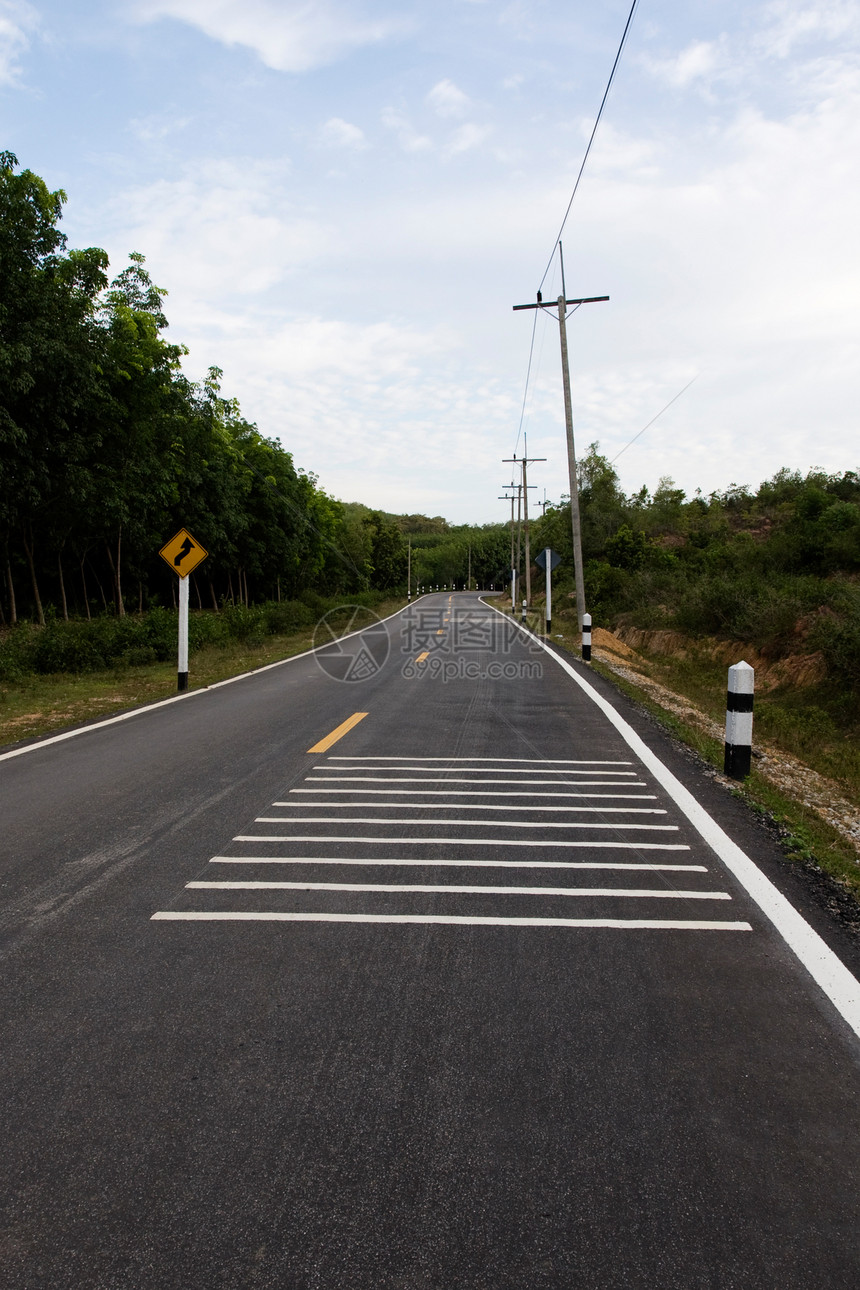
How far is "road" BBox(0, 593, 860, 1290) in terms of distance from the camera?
6.08 feet

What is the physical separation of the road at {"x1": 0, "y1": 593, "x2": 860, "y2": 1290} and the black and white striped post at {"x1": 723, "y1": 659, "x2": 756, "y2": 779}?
3.29 feet

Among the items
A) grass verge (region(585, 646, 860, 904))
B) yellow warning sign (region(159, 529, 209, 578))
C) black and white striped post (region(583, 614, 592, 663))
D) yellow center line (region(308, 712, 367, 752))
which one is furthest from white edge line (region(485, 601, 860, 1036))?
black and white striped post (region(583, 614, 592, 663))

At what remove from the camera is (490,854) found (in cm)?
448

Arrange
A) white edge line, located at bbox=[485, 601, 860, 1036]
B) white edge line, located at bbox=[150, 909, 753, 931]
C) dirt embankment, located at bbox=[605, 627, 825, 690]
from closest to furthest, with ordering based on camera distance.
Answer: white edge line, located at bbox=[485, 601, 860, 1036] → white edge line, located at bbox=[150, 909, 753, 931] → dirt embankment, located at bbox=[605, 627, 825, 690]

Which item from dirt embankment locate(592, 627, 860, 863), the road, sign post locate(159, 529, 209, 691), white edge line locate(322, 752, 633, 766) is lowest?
dirt embankment locate(592, 627, 860, 863)

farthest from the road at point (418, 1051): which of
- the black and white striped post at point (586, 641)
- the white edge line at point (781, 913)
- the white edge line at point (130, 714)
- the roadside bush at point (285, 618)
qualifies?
the roadside bush at point (285, 618)

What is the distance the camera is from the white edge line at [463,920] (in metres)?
3.55

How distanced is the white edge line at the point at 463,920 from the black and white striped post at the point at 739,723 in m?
3.10

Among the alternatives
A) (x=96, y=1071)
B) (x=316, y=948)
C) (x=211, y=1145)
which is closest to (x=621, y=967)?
(x=316, y=948)

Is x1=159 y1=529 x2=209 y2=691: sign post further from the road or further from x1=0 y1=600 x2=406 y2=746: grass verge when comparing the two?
the road

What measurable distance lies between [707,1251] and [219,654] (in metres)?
18.6

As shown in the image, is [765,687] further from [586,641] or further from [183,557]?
[183,557]

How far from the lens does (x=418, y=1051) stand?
2584 millimetres

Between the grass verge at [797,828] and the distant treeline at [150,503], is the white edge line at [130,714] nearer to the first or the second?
the distant treeline at [150,503]
